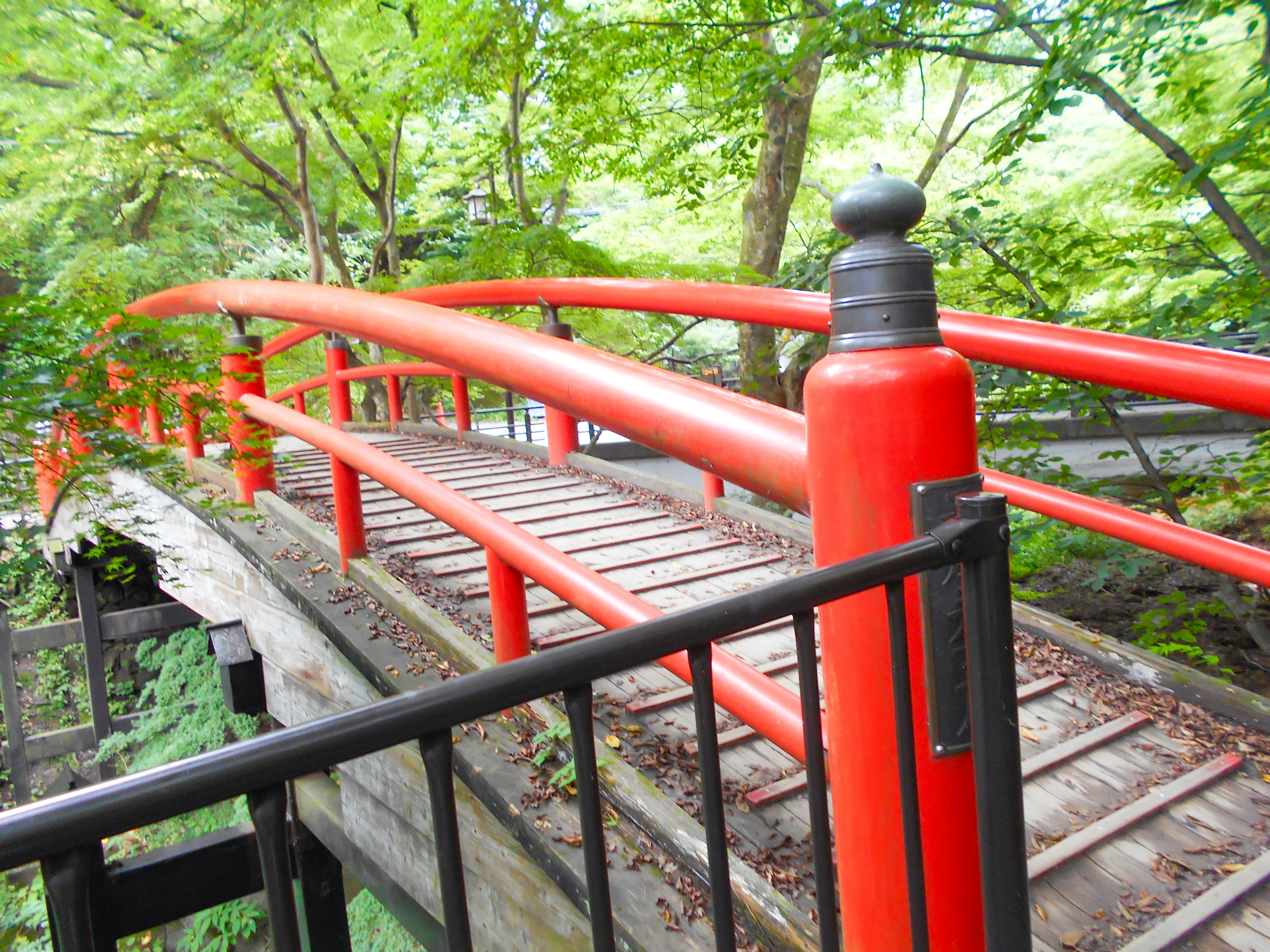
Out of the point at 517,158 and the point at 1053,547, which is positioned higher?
the point at 517,158

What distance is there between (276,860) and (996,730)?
814mm

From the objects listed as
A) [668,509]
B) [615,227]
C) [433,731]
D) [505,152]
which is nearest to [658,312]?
[668,509]

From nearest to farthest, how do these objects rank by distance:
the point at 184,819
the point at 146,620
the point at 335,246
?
the point at 184,819 → the point at 146,620 → the point at 335,246

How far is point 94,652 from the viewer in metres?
7.19

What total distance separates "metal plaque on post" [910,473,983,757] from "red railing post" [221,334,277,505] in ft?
11.4

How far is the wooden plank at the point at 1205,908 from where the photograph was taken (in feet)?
5.93

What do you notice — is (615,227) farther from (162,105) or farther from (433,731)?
(433,731)

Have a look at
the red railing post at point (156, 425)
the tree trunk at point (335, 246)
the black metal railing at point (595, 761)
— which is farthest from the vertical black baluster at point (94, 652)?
the black metal railing at point (595, 761)

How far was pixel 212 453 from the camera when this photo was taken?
19.4 ft

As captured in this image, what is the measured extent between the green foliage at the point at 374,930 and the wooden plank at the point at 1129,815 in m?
2.77

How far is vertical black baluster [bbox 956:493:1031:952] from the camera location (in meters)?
1.02

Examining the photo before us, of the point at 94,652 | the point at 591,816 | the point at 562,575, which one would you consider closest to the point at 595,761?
the point at 591,816

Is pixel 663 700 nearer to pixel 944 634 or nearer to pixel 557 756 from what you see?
pixel 557 756

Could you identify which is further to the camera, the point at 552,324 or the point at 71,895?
the point at 552,324
